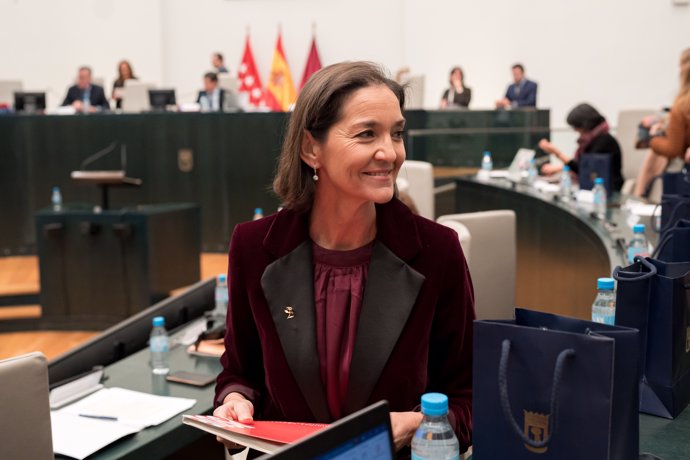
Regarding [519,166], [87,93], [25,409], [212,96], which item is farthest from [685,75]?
[87,93]

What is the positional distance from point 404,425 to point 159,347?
1.47 m

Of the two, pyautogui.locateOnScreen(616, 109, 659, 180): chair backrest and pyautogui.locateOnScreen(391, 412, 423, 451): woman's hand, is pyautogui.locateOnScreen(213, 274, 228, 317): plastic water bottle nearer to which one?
pyautogui.locateOnScreen(391, 412, 423, 451): woman's hand

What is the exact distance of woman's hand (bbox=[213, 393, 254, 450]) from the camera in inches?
64.6

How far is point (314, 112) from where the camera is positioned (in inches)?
65.6

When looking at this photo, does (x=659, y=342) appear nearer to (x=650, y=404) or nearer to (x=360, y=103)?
(x=650, y=404)

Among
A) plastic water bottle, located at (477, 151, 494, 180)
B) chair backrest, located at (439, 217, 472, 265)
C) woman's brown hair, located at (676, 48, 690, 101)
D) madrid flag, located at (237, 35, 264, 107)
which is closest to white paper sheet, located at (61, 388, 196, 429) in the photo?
chair backrest, located at (439, 217, 472, 265)

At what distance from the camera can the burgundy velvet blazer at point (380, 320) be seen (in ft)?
5.49

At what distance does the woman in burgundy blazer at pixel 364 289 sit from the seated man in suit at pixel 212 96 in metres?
7.90

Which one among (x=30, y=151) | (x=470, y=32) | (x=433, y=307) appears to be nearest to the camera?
(x=433, y=307)

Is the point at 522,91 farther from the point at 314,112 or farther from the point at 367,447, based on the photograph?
the point at 367,447

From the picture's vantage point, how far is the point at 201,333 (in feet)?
9.61

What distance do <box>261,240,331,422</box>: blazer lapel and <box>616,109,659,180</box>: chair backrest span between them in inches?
244

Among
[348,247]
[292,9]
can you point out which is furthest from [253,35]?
[348,247]

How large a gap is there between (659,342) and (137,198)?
→ 308 inches
